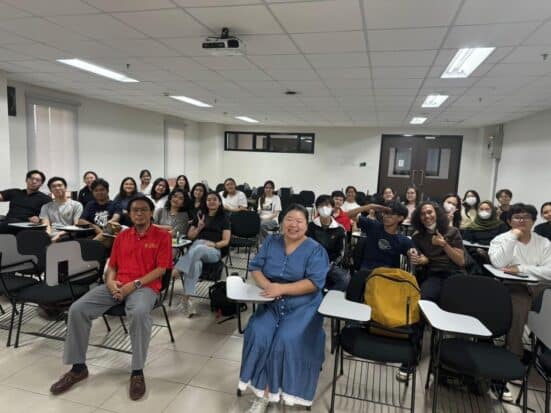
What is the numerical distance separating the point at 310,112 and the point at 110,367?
6401mm

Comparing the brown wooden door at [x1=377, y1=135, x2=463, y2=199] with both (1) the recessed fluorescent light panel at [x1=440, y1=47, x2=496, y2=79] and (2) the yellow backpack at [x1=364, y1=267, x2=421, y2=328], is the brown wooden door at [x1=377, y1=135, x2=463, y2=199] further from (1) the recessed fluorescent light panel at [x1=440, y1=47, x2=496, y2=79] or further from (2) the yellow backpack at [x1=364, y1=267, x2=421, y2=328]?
(2) the yellow backpack at [x1=364, y1=267, x2=421, y2=328]

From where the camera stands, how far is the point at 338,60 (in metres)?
3.89

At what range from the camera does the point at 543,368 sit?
2094 mm

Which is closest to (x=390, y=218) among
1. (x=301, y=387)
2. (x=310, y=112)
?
(x=301, y=387)

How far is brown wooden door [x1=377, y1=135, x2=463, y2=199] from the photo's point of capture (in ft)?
33.4

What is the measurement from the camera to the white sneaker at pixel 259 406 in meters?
2.18

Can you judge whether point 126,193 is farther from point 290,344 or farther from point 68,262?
point 290,344

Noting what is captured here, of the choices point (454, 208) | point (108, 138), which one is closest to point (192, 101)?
point (108, 138)

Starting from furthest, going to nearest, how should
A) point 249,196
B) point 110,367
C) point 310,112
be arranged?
point 249,196, point 310,112, point 110,367

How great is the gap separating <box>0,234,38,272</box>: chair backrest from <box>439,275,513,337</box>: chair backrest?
11.8ft

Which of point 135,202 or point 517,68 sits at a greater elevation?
point 517,68

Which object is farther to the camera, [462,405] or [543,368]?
[462,405]

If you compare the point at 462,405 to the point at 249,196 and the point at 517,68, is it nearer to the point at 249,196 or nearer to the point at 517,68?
the point at 517,68

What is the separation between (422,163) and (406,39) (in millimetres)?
7821
